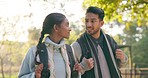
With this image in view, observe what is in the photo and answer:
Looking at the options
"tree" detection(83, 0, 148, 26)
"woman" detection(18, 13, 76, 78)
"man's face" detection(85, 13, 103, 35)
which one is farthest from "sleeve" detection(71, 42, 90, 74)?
"tree" detection(83, 0, 148, 26)

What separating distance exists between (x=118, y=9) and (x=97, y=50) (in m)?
9.32

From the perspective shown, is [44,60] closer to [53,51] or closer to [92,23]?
[53,51]

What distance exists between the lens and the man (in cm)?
372

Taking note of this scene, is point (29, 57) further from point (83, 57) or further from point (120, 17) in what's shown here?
point (120, 17)

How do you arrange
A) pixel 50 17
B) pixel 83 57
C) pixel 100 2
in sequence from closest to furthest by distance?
pixel 50 17 < pixel 83 57 < pixel 100 2

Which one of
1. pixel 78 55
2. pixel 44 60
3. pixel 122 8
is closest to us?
pixel 44 60

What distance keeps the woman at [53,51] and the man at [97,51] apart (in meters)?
0.47

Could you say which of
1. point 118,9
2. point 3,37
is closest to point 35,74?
point 118,9

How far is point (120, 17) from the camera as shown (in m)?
13.3

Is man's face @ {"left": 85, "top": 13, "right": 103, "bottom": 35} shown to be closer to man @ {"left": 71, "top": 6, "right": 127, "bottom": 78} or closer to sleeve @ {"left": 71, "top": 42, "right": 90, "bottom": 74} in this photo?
man @ {"left": 71, "top": 6, "right": 127, "bottom": 78}

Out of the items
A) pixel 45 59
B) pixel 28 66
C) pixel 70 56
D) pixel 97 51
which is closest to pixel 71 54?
pixel 70 56

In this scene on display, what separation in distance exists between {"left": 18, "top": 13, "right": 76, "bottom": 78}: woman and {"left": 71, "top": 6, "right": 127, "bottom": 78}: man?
1.54 feet

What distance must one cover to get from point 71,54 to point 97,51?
60 cm

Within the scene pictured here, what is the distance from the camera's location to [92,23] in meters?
3.76
